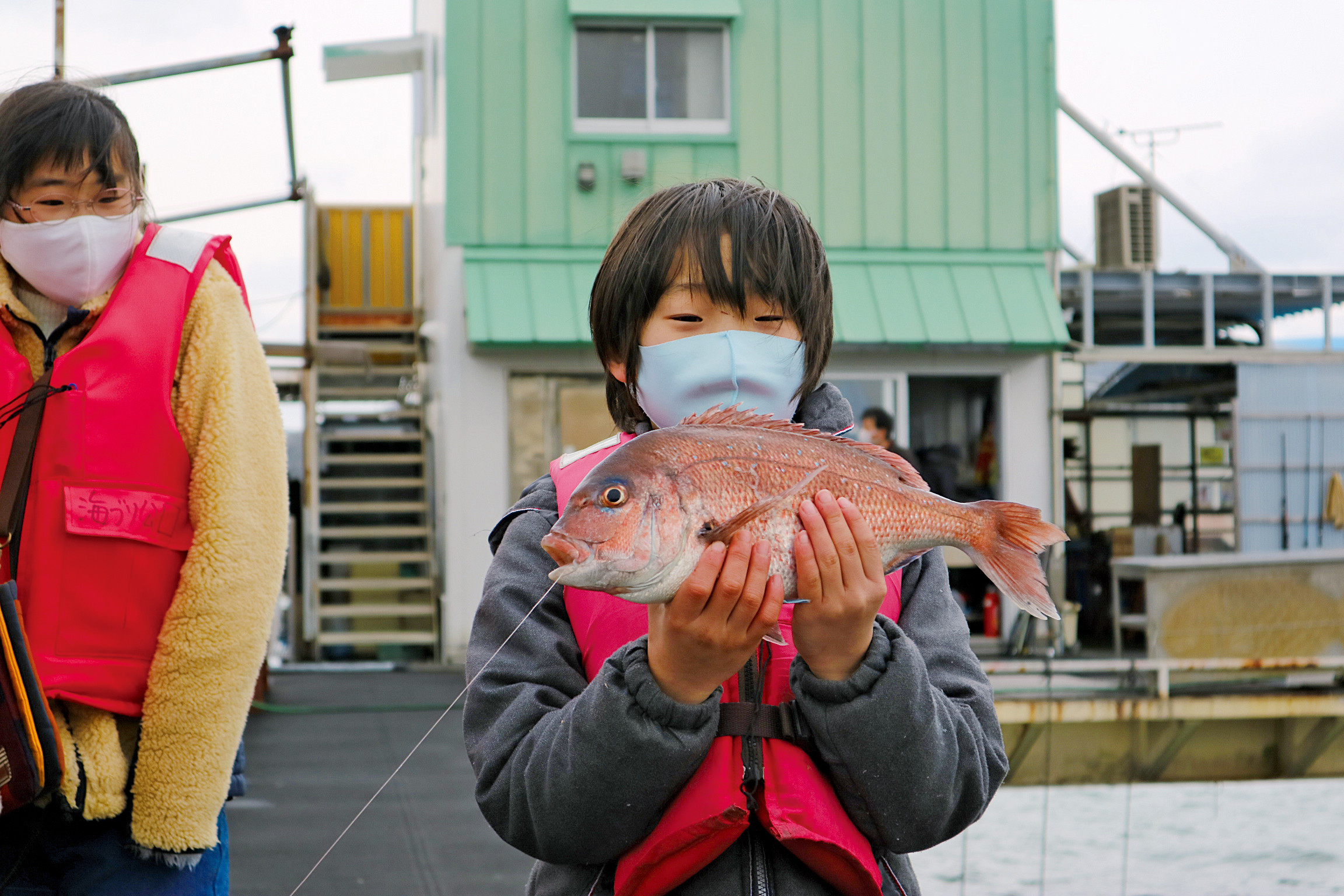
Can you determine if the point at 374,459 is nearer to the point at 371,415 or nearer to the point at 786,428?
the point at 371,415

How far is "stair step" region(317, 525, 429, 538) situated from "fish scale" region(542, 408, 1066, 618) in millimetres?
12441

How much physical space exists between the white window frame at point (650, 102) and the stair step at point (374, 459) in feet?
16.0

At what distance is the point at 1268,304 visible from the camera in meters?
12.5

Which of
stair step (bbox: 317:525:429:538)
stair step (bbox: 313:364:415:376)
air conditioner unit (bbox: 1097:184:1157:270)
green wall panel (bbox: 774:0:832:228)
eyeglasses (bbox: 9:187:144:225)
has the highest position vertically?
green wall panel (bbox: 774:0:832:228)

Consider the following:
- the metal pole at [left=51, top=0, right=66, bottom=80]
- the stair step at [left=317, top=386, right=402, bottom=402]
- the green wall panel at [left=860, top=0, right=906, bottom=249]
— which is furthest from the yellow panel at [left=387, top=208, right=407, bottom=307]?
the metal pole at [left=51, top=0, right=66, bottom=80]

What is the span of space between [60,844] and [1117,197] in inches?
515

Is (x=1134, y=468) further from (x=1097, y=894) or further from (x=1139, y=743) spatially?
(x=1097, y=894)

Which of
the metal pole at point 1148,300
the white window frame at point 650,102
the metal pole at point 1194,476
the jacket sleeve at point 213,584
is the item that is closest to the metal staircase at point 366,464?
the white window frame at point 650,102

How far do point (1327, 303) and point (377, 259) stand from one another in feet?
40.6

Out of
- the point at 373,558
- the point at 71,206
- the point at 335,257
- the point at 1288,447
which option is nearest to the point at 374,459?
the point at 373,558

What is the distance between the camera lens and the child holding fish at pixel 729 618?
1.26m

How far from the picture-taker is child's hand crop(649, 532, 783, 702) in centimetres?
124

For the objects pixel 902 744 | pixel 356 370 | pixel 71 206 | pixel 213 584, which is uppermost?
pixel 356 370

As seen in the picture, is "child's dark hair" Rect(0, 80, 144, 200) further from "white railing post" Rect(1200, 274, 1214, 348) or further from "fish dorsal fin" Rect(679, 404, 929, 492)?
"white railing post" Rect(1200, 274, 1214, 348)
